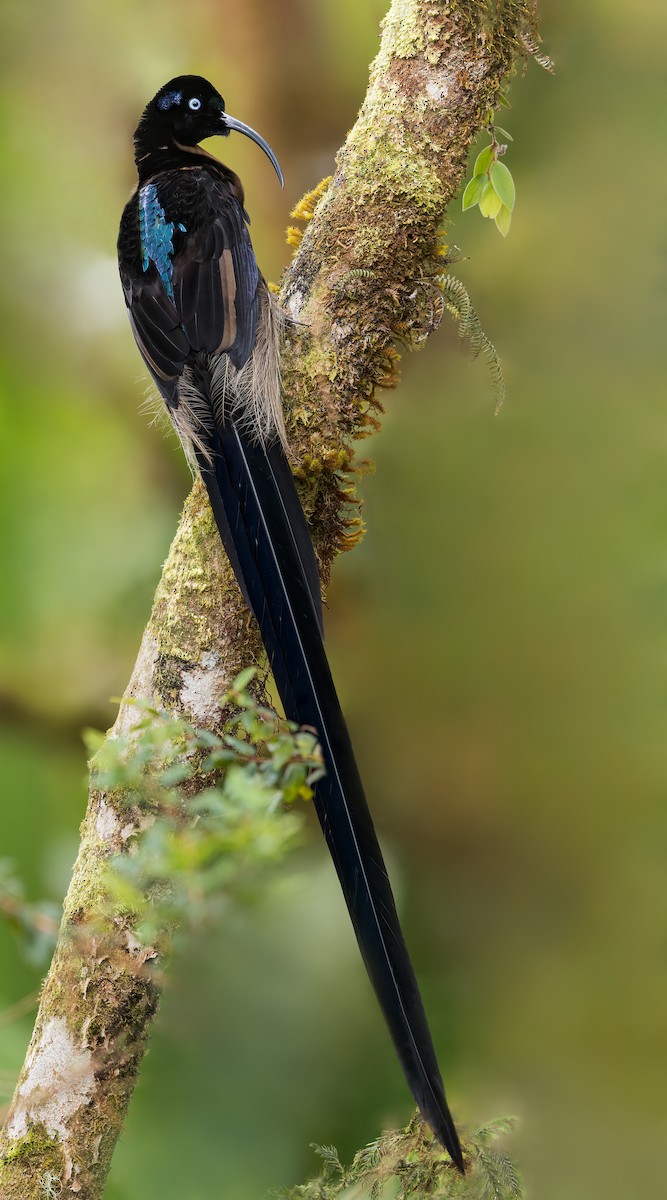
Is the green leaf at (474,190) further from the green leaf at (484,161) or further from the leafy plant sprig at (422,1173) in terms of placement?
the leafy plant sprig at (422,1173)

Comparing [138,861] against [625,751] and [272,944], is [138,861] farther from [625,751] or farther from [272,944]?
[625,751]

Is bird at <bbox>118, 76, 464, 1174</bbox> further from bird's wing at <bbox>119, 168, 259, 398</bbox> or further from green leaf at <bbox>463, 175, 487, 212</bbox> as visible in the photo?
green leaf at <bbox>463, 175, 487, 212</bbox>

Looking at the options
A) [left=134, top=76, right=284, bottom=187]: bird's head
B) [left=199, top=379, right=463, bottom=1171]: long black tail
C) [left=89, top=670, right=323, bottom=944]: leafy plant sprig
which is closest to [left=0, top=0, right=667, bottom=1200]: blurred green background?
[left=134, top=76, right=284, bottom=187]: bird's head

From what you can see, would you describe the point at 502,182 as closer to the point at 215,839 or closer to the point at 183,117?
the point at 183,117

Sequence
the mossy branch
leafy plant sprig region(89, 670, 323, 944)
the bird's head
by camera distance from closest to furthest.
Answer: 1. leafy plant sprig region(89, 670, 323, 944)
2. the mossy branch
3. the bird's head

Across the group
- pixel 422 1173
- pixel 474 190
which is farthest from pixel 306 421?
pixel 422 1173

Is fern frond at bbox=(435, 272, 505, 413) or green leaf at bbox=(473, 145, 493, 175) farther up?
green leaf at bbox=(473, 145, 493, 175)

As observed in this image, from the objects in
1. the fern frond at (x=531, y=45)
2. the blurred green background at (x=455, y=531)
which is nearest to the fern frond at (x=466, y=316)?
the fern frond at (x=531, y=45)
